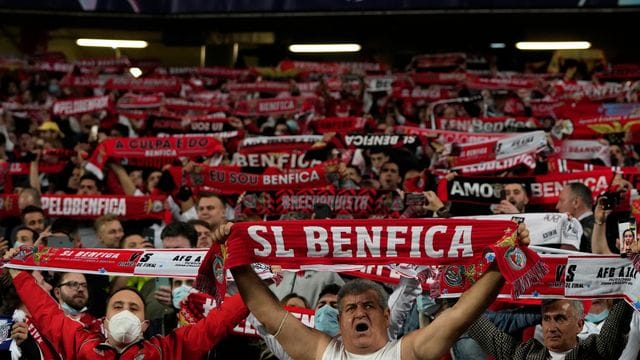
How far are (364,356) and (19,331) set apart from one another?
220 cm

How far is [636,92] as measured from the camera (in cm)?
1722

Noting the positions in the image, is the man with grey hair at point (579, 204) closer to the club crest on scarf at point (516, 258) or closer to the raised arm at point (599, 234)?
the raised arm at point (599, 234)

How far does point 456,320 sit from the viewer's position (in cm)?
567

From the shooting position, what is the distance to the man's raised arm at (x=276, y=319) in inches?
236

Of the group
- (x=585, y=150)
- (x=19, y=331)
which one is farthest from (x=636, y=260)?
(x=585, y=150)

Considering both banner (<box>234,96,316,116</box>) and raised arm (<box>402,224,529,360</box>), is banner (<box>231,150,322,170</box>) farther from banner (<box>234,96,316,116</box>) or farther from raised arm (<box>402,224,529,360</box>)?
raised arm (<box>402,224,529,360</box>)

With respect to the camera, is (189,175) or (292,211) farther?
(189,175)

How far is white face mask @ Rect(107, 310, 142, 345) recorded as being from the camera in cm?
638

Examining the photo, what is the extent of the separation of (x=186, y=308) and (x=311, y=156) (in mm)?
5167

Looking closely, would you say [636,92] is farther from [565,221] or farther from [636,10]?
[565,221]

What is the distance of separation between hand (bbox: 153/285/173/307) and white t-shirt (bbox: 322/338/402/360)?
268 cm

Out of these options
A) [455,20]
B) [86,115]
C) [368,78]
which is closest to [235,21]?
[455,20]

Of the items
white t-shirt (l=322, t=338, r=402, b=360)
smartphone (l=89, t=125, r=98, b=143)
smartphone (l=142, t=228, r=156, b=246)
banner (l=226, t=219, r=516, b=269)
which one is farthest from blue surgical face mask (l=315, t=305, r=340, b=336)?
smartphone (l=89, t=125, r=98, b=143)

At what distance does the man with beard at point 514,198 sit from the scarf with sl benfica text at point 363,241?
12.6 feet
